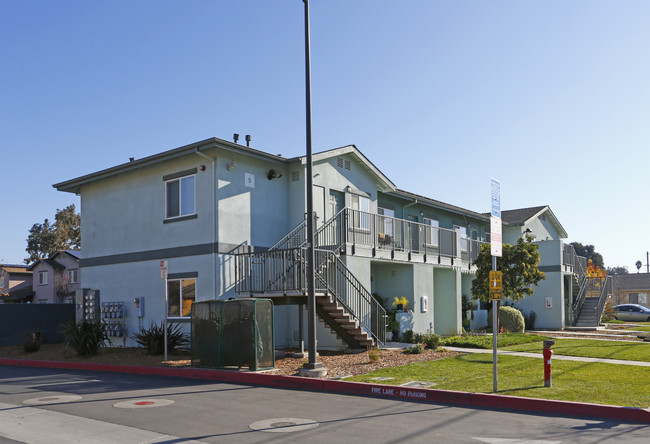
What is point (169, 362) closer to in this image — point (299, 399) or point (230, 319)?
point (230, 319)

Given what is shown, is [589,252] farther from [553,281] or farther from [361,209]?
[361,209]

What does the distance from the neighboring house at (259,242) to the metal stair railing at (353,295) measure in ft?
0.14

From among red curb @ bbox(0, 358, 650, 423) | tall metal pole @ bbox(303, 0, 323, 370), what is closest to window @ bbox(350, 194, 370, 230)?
tall metal pole @ bbox(303, 0, 323, 370)

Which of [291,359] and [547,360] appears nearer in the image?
[547,360]

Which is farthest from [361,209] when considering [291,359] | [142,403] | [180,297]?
[142,403]

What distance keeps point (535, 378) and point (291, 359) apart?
6769 millimetres

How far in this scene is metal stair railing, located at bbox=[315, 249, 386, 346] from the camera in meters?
18.0

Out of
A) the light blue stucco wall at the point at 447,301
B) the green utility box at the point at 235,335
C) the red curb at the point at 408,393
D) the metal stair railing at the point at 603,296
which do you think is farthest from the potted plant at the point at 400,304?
the metal stair railing at the point at 603,296

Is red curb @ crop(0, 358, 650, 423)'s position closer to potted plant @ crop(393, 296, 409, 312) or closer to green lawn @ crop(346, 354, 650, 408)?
green lawn @ crop(346, 354, 650, 408)

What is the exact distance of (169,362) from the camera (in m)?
16.3

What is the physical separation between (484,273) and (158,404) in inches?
683

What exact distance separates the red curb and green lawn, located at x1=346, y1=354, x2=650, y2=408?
0.43m

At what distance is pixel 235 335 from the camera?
14.8 metres

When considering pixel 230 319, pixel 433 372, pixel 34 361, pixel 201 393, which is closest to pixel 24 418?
pixel 201 393
